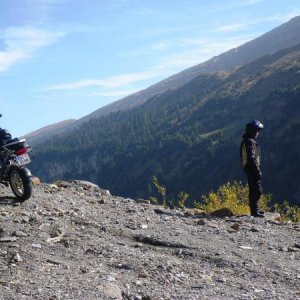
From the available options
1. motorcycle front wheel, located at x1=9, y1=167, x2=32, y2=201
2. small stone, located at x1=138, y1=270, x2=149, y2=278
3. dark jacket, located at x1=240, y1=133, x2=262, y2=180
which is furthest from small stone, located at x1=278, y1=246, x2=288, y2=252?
motorcycle front wheel, located at x1=9, y1=167, x2=32, y2=201

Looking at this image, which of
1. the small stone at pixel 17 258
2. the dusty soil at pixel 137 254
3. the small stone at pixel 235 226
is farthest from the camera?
the small stone at pixel 235 226

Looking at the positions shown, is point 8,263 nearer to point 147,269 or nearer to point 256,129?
point 147,269

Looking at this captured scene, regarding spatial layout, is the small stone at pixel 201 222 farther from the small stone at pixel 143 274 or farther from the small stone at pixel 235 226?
the small stone at pixel 143 274

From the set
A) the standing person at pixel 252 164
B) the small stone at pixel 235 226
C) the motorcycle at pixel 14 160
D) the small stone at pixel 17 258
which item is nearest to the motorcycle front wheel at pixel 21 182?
the motorcycle at pixel 14 160

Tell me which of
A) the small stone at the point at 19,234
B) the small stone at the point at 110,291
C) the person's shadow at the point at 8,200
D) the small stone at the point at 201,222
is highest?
the person's shadow at the point at 8,200

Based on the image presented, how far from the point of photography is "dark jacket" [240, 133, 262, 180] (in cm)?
1115

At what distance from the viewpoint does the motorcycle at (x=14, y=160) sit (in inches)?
390

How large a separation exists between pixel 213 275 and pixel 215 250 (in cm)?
108

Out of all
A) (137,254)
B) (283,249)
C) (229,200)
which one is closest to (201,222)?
(283,249)

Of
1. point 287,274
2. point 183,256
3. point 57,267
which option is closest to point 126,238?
point 183,256

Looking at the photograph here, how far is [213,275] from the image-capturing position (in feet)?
20.3

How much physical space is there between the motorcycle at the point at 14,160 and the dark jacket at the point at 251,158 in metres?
4.89

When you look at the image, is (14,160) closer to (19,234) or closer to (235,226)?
(19,234)

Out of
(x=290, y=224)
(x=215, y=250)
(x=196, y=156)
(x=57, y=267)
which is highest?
(x=57, y=267)
